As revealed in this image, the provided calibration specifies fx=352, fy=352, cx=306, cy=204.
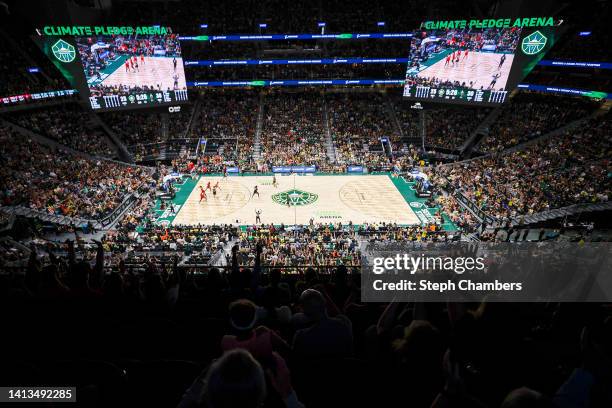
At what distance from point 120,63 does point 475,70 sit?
37.9 metres

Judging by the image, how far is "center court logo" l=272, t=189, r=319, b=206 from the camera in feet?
107

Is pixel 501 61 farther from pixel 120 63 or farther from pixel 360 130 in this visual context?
pixel 120 63

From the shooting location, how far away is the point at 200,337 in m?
4.84

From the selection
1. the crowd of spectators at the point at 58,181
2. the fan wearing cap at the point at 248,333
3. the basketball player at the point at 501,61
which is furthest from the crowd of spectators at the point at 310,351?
the basketball player at the point at 501,61

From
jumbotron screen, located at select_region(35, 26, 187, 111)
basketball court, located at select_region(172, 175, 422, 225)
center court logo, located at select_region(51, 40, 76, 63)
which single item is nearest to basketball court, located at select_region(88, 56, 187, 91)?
jumbotron screen, located at select_region(35, 26, 187, 111)

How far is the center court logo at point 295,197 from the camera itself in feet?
107

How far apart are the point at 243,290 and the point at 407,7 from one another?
5444 cm

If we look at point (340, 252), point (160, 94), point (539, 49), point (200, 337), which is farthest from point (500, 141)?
point (200, 337)

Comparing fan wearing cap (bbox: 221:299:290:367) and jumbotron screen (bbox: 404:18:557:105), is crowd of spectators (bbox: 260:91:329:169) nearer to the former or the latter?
jumbotron screen (bbox: 404:18:557:105)

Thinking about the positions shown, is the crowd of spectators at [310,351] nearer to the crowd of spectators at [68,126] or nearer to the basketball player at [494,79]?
the crowd of spectators at [68,126]

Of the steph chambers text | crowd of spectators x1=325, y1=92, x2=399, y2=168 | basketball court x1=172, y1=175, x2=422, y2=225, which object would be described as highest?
crowd of spectators x1=325, y1=92, x2=399, y2=168

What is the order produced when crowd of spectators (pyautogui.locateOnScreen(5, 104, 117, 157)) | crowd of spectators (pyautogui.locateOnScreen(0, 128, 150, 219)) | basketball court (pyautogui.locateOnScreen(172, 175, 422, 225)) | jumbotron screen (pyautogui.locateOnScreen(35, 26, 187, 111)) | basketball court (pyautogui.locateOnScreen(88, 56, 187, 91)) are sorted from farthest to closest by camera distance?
1. basketball court (pyautogui.locateOnScreen(88, 56, 187, 91))
2. jumbotron screen (pyautogui.locateOnScreen(35, 26, 187, 111))
3. crowd of spectators (pyautogui.locateOnScreen(5, 104, 117, 157))
4. basketball court (pyautogui.locateOnScreen(172, 175, 422, 225))
5. crowd of spectators (pyautogui.locateOnScreen(0, 128, 150, 219))

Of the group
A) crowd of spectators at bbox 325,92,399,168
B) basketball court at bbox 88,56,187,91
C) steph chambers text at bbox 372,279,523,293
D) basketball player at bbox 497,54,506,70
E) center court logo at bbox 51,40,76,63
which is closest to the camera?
steph chambers text at bbox 372,279,523,293

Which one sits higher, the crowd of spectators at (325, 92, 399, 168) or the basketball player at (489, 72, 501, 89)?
the basketball player at (489, 72, 501, 89)
